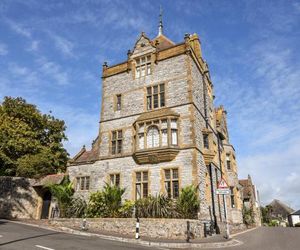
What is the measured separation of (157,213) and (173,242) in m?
3.65

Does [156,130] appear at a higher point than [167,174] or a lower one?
higher

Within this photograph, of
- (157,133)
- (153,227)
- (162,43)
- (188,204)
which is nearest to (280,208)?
(162,43)

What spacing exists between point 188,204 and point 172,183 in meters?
3.04

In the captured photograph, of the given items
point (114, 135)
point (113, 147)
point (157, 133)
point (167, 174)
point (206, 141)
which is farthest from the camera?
point (114, 135)

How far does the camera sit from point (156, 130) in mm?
21125

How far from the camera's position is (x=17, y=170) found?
94.2 ft

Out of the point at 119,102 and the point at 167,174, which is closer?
the point at 167,174

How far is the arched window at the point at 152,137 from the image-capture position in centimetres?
2084

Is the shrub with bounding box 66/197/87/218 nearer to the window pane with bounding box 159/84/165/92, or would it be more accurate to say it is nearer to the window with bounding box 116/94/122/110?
the window with bounding box 116/94/122/110

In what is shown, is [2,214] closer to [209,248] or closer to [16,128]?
[16,128]

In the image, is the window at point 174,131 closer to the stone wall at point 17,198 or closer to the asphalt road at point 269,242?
the asphalt road at point 269,242

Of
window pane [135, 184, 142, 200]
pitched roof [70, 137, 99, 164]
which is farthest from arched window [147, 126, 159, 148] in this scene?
pitched roof [70, 137, 99, 164]

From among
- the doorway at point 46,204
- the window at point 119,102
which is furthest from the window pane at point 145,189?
the doorway at point 46,204

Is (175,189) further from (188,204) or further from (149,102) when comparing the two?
(149,102)
